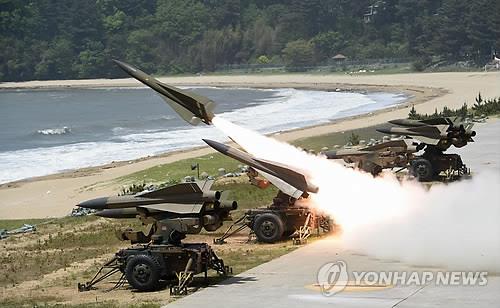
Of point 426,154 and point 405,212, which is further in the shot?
point 426,154

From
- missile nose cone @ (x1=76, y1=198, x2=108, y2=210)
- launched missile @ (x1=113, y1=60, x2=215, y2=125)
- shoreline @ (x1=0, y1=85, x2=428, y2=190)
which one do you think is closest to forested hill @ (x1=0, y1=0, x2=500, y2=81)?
shoreline @ (x1=0, y1=85, x2=428, y2=190)

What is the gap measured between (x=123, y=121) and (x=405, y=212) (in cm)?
7473

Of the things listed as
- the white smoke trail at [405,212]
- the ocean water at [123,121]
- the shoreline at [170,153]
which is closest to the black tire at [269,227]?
the white smoke trail at [405,212]

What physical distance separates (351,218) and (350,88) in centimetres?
10911

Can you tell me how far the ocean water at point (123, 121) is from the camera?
68.2m

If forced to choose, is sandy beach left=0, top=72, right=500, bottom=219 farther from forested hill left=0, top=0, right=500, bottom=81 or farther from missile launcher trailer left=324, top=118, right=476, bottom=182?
missile launcher trailer left=324, top=118, right=476, bottom=182

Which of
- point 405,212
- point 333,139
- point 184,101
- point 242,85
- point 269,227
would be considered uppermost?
point 242,85

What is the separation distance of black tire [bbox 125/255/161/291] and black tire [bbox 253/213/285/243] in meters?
6.41

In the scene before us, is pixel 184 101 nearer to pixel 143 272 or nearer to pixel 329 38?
pixel 143 272

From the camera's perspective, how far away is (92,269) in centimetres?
2816

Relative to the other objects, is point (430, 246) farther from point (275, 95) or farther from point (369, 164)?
point (275, 95)

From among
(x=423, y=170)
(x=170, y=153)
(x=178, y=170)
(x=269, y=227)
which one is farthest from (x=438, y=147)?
(x=170, y=153)

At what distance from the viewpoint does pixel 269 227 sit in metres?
30.6

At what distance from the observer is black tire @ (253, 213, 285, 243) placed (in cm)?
3050
